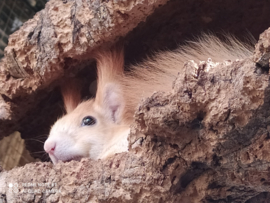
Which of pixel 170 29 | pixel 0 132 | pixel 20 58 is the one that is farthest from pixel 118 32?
pixel 0 132

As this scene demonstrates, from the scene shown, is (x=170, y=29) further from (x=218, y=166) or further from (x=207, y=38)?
(x=218, y=166)

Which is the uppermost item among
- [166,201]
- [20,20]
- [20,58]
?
[20,20]

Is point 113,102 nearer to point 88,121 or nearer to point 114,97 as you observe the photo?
point 114,97

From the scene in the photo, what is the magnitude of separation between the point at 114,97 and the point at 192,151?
636 millimetres

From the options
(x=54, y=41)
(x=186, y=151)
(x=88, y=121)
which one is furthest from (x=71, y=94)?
(x=186, y=151)

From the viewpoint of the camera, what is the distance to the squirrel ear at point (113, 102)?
1.37 metres

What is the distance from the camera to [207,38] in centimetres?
111

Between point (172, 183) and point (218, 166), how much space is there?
0.12m

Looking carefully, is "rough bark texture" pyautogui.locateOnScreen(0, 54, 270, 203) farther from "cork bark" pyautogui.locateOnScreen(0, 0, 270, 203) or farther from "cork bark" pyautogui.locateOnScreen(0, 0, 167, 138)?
"cork bark" pyautogui.locateOnScreen(0, 0, 167, 138)

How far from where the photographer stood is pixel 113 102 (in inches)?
54.7

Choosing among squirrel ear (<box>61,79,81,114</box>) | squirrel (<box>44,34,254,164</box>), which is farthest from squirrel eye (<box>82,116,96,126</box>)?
squirrel ear (<box>61,79,81,114</box>)

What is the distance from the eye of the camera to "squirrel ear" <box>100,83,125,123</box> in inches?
53.9

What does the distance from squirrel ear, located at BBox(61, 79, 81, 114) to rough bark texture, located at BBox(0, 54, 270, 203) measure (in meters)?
0.58

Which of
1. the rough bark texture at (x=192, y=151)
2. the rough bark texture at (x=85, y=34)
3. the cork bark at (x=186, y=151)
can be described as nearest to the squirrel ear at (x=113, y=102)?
the rough bark texture at (x=85, y=34)
